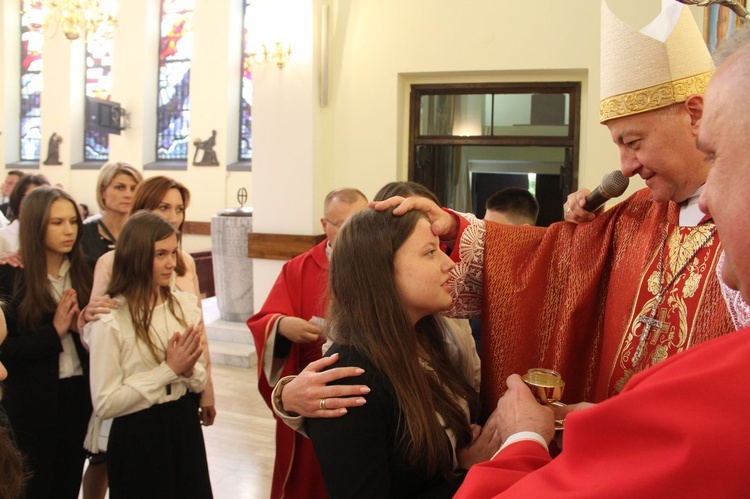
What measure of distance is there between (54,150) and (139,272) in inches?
438

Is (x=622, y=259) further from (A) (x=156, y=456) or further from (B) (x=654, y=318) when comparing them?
(A) (x=156, y=456)

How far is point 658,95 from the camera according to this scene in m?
1.67

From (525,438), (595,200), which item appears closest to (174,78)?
(595,200)

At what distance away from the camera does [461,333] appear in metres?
2.19

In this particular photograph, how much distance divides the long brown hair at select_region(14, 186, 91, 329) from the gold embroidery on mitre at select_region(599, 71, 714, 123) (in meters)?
2.28

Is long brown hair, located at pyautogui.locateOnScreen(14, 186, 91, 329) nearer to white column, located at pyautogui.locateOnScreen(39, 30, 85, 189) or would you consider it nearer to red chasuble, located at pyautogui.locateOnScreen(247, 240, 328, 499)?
red chasuble, located at pyautogui.locateOnScreen(247, 240, 328, 499)

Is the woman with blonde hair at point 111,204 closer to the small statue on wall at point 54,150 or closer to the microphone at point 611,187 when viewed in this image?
the microphone at point 611,187

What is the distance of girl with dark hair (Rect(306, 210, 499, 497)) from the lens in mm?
1380

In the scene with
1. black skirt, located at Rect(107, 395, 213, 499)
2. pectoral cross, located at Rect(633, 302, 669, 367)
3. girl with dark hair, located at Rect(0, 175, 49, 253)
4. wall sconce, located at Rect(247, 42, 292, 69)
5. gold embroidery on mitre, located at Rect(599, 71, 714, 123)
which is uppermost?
wall sconce, located at Rect(247, 42, 292, 69)

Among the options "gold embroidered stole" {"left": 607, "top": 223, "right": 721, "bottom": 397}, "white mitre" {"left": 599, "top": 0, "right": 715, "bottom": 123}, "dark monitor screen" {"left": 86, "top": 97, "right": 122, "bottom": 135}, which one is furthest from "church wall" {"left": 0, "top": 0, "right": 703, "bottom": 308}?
"dark monitor screen" {"left": 86, "top": 97, "right": 122, "bottom": 135}

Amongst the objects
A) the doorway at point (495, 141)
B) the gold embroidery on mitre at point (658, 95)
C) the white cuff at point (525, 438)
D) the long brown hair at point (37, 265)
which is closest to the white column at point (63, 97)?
the doorway at point (495, 141)

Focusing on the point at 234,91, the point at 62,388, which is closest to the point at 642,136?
the point at 62,388

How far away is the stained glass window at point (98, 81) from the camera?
11953 mm

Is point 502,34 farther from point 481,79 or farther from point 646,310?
point 646,310
